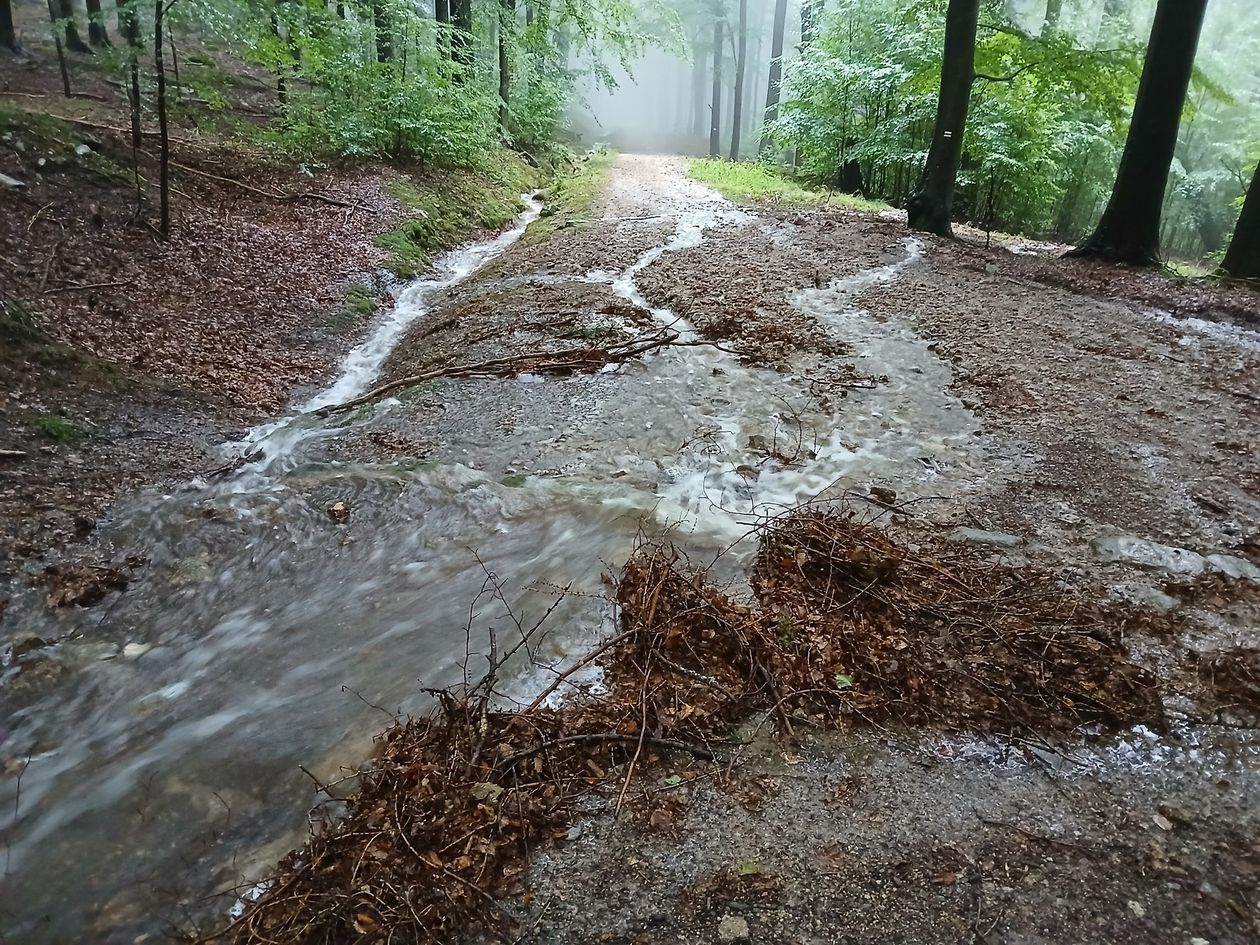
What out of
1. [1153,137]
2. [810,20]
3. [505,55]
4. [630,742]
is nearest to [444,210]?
[505,55]

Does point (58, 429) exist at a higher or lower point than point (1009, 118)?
lower

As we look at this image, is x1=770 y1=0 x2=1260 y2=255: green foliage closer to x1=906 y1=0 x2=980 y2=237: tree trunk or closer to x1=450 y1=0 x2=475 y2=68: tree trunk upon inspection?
x1=906 y1=0 x2=980 y2=237: tree trunk

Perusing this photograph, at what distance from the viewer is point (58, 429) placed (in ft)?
20.1

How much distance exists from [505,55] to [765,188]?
359 inches

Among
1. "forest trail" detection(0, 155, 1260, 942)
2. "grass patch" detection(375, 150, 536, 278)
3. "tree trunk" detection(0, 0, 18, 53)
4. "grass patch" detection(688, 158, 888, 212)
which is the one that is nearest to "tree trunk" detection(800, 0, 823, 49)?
"grass patch" detection(688, 158, 888, 212)

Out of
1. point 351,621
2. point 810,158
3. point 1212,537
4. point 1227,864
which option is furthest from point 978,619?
point 810,158

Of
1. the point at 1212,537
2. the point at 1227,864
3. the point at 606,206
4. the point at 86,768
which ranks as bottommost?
the point at 86,768

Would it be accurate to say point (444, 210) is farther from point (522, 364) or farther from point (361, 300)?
point (522, 364)

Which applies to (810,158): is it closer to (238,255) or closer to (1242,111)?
(1242,111)

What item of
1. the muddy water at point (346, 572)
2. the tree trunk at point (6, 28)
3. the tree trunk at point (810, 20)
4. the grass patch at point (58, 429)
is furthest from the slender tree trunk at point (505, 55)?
the grass patch at point (58, 429)

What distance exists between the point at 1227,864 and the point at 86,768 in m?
5.14

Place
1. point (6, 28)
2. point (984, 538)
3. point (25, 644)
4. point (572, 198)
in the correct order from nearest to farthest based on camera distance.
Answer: point (25, 644), point (984, 538), point (6, 28), point (572, 198)

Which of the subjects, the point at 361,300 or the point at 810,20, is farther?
the point at 810,20

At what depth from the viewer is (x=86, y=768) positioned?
3.58 meters
